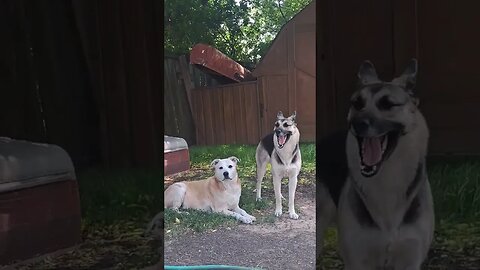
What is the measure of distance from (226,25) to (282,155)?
0.68 m

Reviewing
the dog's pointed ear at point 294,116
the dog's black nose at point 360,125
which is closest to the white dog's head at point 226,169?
the dog's pointed ear at point 294,116

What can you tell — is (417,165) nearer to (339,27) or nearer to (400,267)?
(400,267)

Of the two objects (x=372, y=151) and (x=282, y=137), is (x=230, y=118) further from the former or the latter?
(x=372, y=151)

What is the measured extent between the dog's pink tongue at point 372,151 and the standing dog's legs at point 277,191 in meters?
0.45

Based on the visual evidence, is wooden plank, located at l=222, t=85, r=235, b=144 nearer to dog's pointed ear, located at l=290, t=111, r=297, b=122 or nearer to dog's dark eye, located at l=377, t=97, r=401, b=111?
dog's pointed ear, located at l=290, t=111, r=297, b=122

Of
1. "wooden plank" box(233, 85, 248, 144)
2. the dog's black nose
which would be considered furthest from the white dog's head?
the dog's black nose

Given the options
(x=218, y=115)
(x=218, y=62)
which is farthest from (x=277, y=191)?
(x=218, y=62)

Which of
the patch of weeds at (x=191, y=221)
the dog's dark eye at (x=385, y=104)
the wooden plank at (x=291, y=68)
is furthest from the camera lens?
the patch of weeds at (x=191, y=221)

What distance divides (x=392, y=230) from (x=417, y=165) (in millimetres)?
284

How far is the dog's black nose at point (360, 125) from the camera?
2318 millimetres

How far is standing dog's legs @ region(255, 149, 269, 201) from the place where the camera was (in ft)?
8.75

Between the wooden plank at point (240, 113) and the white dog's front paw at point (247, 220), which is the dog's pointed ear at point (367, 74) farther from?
the white dog's front paw at point (247, 220)

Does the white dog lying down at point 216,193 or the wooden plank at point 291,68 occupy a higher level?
the wooden plank at point 291,68

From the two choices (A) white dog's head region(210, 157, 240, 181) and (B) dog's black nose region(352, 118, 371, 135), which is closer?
(B) dog's black nose region(352, 118, 371, 135)
